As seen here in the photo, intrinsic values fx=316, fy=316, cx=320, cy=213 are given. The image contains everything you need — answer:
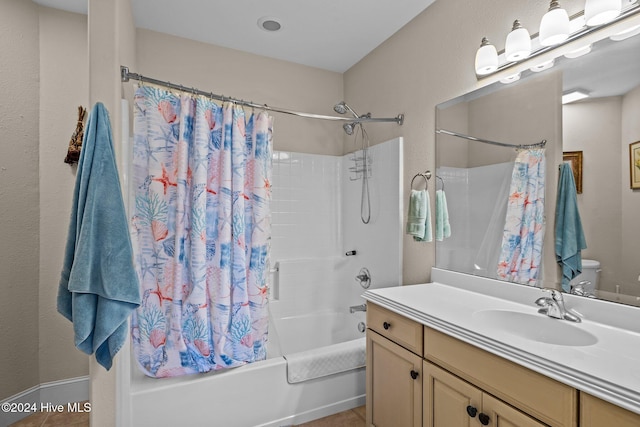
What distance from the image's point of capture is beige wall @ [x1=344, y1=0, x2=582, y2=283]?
169 cm

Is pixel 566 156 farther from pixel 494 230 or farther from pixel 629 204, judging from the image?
pixel 494 230

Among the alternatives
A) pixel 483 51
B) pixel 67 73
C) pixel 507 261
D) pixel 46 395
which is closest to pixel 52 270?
pixel 46 395

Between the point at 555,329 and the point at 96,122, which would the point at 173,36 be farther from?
the point at 555,329

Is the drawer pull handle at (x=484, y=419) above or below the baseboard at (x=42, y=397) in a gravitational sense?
above

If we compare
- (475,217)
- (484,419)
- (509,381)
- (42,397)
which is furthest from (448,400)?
(42,397)

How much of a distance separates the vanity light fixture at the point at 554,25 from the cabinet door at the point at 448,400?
145 centimetres

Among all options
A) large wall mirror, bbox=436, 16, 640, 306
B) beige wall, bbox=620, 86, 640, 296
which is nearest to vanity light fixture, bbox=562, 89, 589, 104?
large wall mirror, bbox=436, 16, 640, 306

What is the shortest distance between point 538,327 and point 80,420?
2.65 m

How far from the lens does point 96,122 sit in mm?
1256

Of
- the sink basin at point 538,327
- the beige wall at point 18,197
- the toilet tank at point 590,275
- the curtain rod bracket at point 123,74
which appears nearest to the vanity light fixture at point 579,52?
the toilet tank at point 590,275

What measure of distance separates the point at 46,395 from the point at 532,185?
10.4 ft

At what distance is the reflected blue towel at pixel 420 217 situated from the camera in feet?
6.53

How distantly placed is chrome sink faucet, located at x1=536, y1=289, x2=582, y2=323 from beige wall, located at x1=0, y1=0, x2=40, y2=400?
9.35 ft

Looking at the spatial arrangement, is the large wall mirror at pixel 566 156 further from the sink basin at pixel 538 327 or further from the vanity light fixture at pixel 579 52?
the sink basin at pixel 538 327
